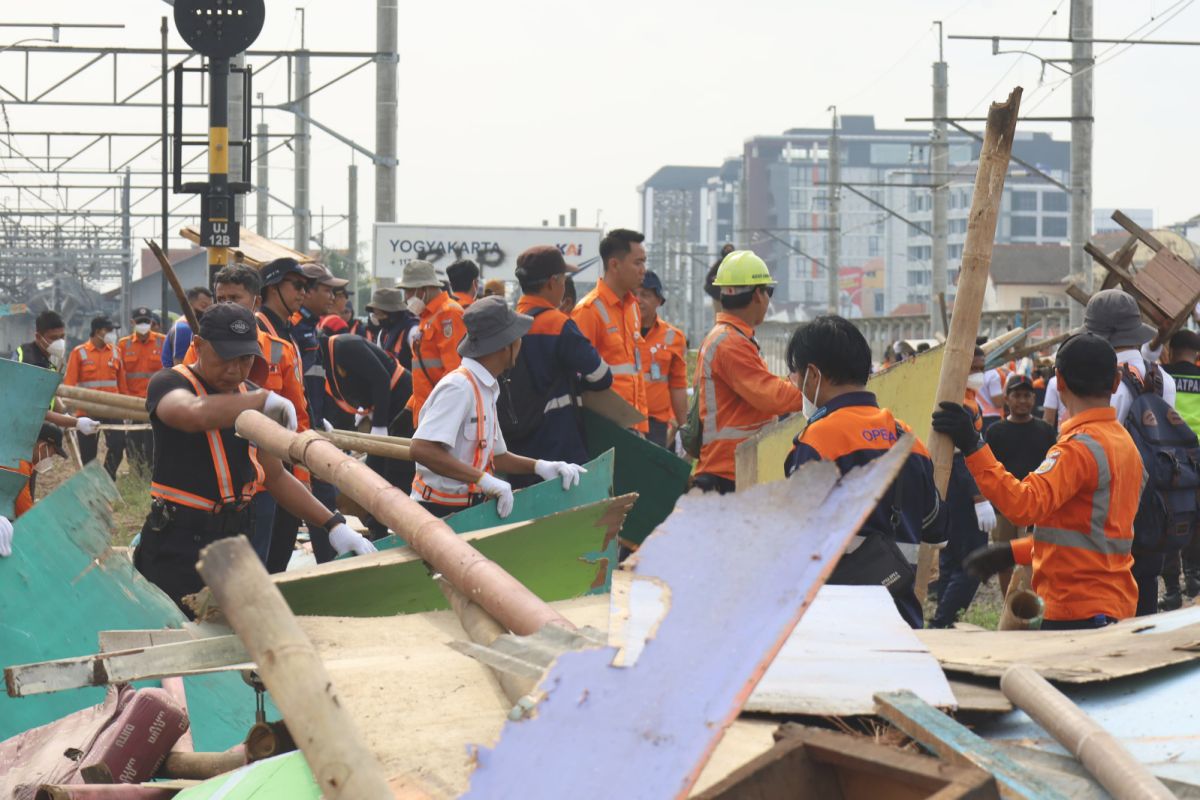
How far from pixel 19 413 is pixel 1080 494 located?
4.15 metres

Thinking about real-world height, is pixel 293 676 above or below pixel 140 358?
above

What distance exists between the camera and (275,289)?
8.54 metres

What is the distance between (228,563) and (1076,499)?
3.32 meters

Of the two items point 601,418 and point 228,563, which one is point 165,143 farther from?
point 228,563

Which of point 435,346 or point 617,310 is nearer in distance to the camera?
point 617,310

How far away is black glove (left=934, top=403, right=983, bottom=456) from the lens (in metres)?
4.83

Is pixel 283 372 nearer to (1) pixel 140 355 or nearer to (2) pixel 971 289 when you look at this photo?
(2) pixel 971 289

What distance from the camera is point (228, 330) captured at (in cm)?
553

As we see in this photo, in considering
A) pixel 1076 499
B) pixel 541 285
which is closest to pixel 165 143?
pixel 541 285

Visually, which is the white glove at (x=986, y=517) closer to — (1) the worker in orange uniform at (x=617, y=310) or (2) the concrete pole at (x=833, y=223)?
(1) the worker in orange uniform at (x=617, y=310)

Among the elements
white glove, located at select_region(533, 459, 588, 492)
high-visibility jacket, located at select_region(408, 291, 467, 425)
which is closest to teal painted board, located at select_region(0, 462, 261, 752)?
white glove, located at select_region(533, 459, 588, 492)

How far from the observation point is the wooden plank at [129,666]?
370 cm

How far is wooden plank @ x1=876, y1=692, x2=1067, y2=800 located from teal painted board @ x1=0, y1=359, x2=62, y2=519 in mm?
4166

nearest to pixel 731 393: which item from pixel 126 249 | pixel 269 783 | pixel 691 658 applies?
pixel 269 783
